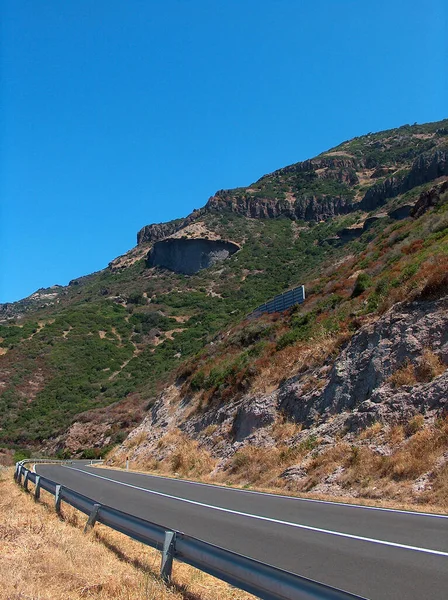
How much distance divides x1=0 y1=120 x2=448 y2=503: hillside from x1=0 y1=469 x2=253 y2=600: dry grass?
22.2 ft

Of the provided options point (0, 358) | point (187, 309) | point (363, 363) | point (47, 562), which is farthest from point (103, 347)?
point (47, 562)

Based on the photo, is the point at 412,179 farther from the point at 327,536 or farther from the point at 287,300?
the point at 327,536

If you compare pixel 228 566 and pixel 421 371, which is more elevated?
pixel 421 371

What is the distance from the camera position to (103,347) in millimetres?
67562

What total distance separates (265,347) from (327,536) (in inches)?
684

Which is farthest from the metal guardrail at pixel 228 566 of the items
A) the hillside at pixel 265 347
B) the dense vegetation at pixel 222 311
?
the dense vegetation at pixel 222 311

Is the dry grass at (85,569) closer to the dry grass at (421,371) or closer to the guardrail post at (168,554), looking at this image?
the guardrail post at (168,554)

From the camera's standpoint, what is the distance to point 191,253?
101 m

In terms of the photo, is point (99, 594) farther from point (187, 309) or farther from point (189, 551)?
point (187, 309)

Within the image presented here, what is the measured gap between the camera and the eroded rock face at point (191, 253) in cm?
9906

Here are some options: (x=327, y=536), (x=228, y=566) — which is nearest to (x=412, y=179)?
(x=327, y=536)

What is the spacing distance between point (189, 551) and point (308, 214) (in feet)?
Result: 356

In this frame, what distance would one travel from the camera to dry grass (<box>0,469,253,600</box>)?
5.00 m

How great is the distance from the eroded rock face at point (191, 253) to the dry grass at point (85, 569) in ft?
299
